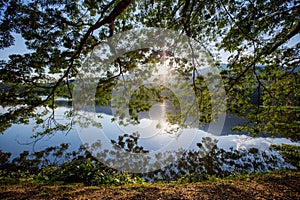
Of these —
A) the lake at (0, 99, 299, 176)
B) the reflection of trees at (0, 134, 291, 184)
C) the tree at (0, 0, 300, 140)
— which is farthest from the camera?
the lake at (0, 99, 299, 176)

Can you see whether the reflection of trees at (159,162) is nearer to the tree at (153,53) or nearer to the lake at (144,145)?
the lake at (144,145)

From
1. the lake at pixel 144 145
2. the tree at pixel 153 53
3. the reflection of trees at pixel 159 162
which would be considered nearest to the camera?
the tree at pixel 153 53

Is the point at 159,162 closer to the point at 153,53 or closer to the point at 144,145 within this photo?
the point at 144,145

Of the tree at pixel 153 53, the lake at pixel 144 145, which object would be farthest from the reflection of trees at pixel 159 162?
the tree at pixel 153 53

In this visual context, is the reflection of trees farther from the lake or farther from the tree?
the tree

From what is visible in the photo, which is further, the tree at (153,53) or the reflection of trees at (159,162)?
the reflection of trees at (159,162)

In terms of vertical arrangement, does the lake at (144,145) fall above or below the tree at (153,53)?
below

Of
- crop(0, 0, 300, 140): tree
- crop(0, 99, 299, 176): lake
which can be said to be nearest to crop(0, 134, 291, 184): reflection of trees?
crop(0, 99, 299, 176): lake

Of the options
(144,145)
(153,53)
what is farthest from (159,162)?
(153,53)

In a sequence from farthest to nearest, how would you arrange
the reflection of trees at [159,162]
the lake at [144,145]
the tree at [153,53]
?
the lake at [144,145] < the reflection of trees at [159,162] < the tree at [153,53]

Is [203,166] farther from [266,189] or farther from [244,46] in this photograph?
[244,46]

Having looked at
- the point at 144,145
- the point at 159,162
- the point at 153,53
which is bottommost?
the point at 159,162

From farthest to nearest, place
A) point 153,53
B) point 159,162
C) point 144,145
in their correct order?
point 144,145 < point 159,162 < point 153,53

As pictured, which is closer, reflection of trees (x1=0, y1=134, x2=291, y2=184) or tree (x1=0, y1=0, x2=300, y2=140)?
tree (x1=0, y1=0, x2=300, y2=140)
